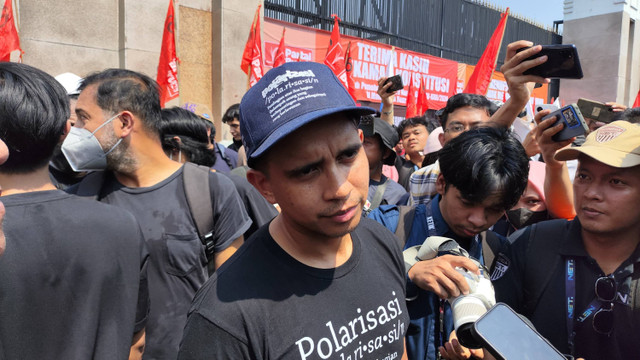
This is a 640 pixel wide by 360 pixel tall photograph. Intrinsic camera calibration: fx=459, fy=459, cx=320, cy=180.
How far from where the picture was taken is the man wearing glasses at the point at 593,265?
1650mm

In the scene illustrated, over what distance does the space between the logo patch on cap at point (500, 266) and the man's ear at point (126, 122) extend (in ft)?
6.01

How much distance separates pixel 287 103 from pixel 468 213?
3.48 feet

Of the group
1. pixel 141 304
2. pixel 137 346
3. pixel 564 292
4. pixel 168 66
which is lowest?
pixel 137 346

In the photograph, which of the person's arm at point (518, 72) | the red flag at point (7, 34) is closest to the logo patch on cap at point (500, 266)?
the person's arm at point (518, 72)

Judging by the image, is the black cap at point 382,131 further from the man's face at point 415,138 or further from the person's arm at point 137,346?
the person's arm at point 137,346

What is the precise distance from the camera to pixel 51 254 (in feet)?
5.01

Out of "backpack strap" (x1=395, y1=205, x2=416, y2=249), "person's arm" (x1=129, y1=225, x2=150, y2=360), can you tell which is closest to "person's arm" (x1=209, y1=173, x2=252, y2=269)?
"person's arm" (x1=129, y1=225, x2=150, y2=360)

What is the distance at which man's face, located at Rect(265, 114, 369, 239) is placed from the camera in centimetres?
116

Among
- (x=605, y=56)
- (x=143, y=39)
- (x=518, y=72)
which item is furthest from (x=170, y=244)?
(x=605, y=56)

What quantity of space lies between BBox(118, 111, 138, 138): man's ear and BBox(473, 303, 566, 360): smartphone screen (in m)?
1.92

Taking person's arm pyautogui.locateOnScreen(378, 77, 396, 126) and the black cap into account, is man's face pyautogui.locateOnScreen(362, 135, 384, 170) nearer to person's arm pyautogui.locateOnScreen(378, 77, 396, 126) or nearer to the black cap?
the black cap

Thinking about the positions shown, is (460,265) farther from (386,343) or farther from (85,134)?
(85,134)

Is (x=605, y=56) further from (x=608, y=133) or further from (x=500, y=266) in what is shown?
(x=500, y=266)

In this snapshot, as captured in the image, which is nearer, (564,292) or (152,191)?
(564,292)
